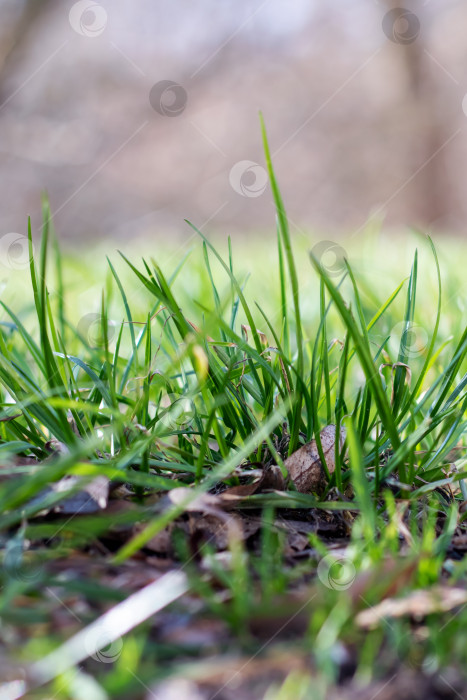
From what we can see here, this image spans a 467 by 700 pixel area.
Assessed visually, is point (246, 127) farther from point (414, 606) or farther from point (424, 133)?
point (414, 606)

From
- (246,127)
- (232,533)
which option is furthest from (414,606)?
(246,127)

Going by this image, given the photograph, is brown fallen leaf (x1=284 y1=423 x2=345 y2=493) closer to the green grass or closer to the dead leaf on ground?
the green grass

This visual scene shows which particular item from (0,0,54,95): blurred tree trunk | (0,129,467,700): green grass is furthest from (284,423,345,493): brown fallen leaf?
(0,0,54,95): blurred tree trunk

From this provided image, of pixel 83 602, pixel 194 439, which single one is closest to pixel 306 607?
pixel 83 602

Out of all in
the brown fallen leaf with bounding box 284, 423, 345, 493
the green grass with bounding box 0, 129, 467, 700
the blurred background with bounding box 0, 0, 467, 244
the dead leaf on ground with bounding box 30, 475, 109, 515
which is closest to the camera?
the green grass with bounding box 0, 129, 467, 700

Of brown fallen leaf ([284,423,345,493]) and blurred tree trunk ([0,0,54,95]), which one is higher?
blurred tree trunk ([0,0,54,95])

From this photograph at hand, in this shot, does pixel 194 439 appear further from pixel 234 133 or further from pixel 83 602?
pixel 234 133
